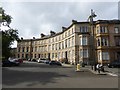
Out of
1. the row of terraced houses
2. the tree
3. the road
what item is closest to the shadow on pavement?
the road

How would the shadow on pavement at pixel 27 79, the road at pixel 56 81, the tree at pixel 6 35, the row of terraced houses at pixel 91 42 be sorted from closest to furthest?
1. the road at pixel 56 81
2. the shadow on pavement at pixel 27 79
3. the tree at pixel 6 35
4. the row of terraced houses at pixel 91 42

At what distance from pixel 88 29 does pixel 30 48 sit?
52.6 metres

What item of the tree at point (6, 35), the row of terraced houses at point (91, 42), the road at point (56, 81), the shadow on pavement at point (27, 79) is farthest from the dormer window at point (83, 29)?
the shadow on pavement at point (27, 79)

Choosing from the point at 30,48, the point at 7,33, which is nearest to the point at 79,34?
the point at 7,33

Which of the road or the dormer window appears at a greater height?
the dormer window

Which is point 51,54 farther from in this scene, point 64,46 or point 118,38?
point 118,38

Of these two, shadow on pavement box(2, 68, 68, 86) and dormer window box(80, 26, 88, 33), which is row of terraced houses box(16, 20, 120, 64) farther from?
shadow on pavement box(2, 68, 68, 86)

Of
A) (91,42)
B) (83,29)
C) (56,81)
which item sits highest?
(83,29)

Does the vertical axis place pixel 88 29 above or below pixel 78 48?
above

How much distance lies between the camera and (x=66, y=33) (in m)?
69.9

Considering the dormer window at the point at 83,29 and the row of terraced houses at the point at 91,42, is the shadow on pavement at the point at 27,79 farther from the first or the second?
the dormer window at the point at 83,29

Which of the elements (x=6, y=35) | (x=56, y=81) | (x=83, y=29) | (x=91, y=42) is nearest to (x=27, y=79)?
(x=56, y=81)

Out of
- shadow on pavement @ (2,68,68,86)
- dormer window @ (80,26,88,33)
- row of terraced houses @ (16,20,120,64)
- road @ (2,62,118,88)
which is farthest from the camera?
dormer window @ (80,26,88,33)

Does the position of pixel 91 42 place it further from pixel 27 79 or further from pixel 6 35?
pixel 27 79
